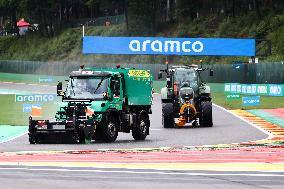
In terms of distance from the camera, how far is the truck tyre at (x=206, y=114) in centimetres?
3456

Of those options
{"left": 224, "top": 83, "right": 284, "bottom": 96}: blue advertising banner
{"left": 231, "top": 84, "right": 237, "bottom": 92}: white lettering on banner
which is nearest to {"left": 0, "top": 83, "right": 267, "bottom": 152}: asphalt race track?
{"left": 224, "top": 83, "right": 284, "bottom": 96}: blue advertising banner

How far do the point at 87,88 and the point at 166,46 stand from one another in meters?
48.6

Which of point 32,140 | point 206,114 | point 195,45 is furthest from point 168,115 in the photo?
point 195,45

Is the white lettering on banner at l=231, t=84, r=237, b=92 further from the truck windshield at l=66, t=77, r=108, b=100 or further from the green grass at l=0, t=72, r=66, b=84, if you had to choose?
the truck windshield at l=66, t=77, r=108, b=100

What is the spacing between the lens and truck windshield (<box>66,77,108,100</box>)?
27.0 m

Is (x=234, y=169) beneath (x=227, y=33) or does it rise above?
beneath

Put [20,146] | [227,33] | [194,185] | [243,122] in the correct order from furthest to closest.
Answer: [227,33], [243,122], [20,146], [194,185]

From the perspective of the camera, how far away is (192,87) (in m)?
34.9

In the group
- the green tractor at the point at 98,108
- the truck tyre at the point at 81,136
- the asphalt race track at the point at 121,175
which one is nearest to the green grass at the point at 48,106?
the green tractor at the point at 98,108

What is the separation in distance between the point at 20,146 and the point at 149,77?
17.9 ft

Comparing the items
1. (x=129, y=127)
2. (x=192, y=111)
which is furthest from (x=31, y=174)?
(x=192, y=111)

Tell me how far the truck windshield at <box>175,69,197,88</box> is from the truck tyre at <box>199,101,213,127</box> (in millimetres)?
936

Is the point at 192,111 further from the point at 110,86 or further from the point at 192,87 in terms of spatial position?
the point at 110,86

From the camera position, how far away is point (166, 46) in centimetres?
7538
